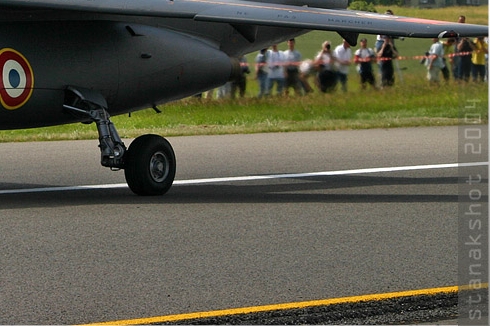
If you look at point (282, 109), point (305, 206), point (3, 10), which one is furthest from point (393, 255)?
point (282, 109)

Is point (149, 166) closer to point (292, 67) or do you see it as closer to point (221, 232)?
point (221, 232)

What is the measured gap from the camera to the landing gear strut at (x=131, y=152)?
1190 cm

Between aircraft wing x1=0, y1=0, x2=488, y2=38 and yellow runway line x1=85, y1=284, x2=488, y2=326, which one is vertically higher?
aircraft wing x1=0, y1=0, x2=488, y2=38

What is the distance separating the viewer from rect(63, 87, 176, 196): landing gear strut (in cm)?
1190

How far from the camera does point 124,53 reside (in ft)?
40.0

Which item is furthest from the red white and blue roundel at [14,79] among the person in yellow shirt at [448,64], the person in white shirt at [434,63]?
the person in yellow shirt at [448,64]

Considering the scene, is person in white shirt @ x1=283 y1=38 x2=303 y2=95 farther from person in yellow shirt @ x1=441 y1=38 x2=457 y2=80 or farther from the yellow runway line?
the yellow runway line

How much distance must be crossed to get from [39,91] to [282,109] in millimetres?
9271

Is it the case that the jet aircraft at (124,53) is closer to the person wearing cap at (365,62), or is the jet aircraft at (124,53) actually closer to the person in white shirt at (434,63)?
the person wearing cap at (365,62)

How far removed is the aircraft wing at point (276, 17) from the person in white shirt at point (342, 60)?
861 cm

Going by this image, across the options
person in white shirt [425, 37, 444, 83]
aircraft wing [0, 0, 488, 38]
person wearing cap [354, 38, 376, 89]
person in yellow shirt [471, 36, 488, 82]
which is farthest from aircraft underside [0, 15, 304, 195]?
person in white shirt [425, 37, 444, 83]

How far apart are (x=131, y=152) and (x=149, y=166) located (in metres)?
0.24

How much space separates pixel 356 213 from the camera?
11.2 meters

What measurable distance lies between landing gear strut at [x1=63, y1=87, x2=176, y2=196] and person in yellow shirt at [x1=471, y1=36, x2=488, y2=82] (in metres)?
9.03
